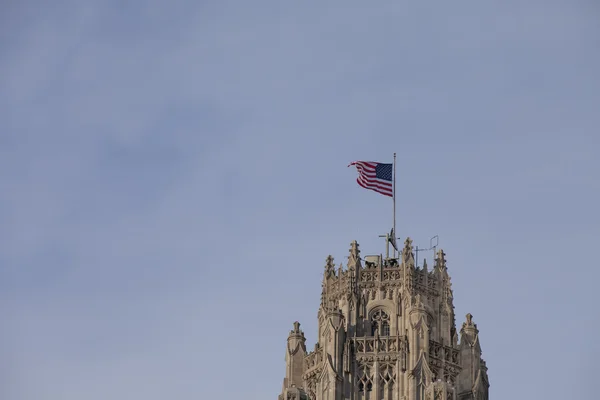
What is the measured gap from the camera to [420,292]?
141625 millimetres

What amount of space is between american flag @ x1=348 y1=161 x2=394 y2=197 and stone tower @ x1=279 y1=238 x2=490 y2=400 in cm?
568

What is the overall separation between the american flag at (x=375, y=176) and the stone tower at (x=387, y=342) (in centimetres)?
568

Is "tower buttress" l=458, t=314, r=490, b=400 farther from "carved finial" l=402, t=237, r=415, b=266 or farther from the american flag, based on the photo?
the american flag

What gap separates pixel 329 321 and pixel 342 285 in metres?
5.58

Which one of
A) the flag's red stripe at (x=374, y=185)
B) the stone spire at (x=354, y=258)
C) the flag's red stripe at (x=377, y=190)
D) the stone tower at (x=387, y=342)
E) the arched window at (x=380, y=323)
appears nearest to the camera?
the stone tower at (x=387, y=342)

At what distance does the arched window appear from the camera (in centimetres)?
13962

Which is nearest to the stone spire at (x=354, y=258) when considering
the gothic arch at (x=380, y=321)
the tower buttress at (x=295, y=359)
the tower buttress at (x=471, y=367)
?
the gothic arch at (x=380, y=321)

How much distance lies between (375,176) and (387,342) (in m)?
16.5

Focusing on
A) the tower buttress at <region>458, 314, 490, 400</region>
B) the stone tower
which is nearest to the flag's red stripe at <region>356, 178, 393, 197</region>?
the stone tower

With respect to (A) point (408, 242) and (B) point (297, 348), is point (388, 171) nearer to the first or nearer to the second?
(A) point (408, 242)

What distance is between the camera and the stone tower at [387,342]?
13538 centimetres

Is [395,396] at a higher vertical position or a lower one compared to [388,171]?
lower

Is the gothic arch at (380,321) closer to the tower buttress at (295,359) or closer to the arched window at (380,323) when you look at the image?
the arched window at (380,323)

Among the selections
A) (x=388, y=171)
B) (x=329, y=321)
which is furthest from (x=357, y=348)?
(x=388, y=171)
